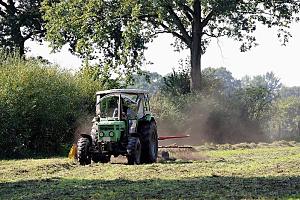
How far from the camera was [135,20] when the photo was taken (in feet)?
134

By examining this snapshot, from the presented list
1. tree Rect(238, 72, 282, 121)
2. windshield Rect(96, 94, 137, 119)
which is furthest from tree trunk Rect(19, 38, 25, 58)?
windshield Rect(96, 94, 137, 119)

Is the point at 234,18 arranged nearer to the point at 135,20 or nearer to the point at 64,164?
the point at 135,20

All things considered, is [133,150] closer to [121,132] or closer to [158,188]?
[121,132]

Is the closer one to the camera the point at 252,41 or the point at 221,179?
the point at 221,179

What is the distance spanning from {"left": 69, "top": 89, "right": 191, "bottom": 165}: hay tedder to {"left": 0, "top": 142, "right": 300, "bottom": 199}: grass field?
91 cm

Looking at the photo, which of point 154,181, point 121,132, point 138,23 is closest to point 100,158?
point 121,132

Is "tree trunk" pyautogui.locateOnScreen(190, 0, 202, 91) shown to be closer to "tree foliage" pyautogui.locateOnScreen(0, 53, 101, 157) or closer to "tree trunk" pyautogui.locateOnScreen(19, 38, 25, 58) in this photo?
"tree foliage" pyautogui.locateOnScreen(0, 53, 101, 157)

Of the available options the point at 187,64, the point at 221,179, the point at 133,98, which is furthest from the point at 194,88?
the point at 221,179

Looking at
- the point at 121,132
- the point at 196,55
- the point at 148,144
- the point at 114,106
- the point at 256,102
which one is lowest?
the point at 148,144

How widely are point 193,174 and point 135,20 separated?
2552 cm

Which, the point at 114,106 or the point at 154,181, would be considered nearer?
the point at 154,181

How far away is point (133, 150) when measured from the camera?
64.9 feet

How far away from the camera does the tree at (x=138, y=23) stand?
40656mm

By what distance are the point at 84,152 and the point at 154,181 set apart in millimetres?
5960
